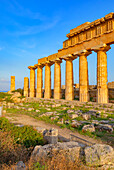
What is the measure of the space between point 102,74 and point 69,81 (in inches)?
213

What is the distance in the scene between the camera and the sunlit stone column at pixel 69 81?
1889 cm

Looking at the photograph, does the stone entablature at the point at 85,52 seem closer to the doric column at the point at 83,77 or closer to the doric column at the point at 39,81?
the doric column at the point at 83,77

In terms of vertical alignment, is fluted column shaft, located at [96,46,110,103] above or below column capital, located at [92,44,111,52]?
below

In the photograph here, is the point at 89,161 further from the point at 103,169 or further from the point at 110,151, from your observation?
the point at 110,151

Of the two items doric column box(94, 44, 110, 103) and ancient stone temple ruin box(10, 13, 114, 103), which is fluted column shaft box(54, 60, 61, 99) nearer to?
ancient stone temple ruin box(10, 13, 114, 103)

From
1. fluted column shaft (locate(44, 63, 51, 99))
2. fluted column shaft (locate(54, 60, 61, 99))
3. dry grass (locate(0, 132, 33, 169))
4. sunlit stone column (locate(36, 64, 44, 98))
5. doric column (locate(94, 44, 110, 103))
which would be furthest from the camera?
sunlit stone column (locate(36, 64, 44, 98))

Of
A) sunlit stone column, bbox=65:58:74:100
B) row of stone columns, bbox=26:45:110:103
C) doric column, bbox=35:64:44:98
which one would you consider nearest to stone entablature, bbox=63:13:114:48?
row of stone columns, bbox=26:45:110:103

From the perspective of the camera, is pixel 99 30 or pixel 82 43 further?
pixel 82 43

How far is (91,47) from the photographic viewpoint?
1625 centimetres

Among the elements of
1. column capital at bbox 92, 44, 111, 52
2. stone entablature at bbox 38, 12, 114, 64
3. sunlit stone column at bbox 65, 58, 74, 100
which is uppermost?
stone entablature at bbox 38, 12, 114, 64

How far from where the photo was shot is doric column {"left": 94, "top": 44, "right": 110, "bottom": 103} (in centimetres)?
1484

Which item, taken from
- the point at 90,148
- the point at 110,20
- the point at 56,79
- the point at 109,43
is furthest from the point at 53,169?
the point at 56,79

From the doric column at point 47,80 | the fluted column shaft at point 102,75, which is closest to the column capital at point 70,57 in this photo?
the fluted column shaft at point 102,75

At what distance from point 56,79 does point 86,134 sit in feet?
51.0
